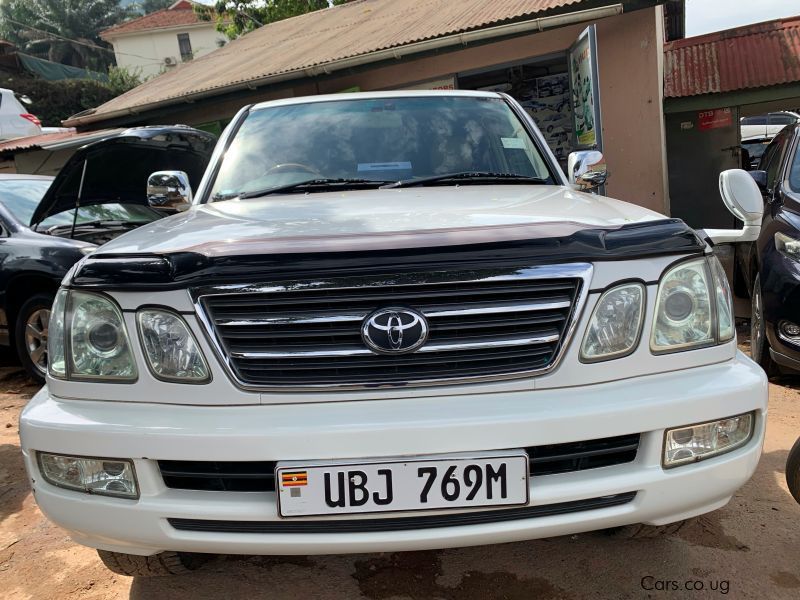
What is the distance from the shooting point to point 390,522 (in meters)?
1.60

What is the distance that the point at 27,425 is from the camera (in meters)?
1.70

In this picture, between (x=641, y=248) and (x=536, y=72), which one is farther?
(x=536, y=72)

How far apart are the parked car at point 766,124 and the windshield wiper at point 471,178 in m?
15.7

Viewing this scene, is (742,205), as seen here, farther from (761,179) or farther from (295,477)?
(761,179)

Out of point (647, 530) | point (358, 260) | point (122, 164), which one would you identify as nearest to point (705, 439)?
point (647, 530)

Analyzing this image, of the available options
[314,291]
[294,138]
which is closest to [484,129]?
[294,138]

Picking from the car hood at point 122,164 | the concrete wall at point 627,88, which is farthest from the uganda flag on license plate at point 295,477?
the concrete wall at point 627,88

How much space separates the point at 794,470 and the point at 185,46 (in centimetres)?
5236

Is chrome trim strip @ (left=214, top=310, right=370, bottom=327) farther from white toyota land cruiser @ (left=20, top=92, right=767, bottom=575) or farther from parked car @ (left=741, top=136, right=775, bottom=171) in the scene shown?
parked car @ (left=741, top=136, right=775, bottom=171)

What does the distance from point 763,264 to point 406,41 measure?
5756 millimetres

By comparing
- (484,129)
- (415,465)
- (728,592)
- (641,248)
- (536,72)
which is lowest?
(728,592)

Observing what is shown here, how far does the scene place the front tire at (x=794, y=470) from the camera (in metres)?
2.25

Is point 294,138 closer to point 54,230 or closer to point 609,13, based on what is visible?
point 54,230

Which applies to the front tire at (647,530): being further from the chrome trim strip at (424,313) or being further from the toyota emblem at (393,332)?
the toyota emblem at (393,332)
